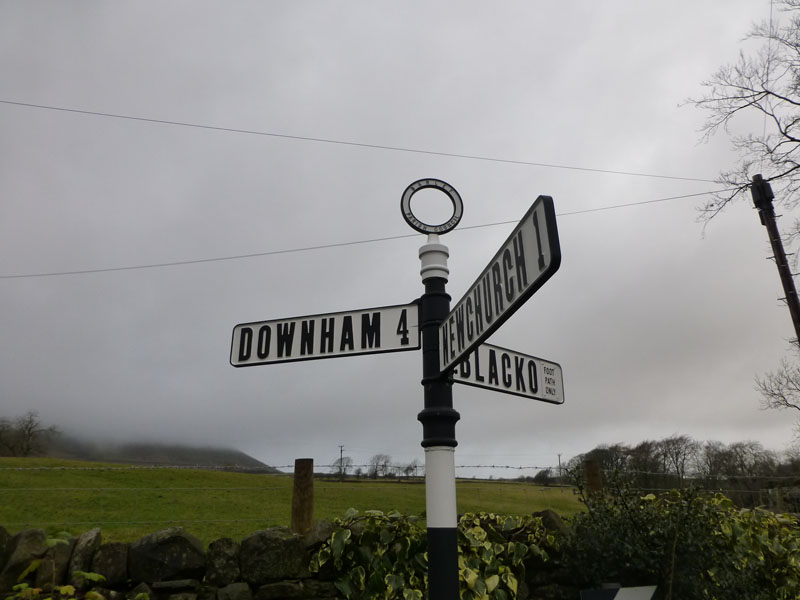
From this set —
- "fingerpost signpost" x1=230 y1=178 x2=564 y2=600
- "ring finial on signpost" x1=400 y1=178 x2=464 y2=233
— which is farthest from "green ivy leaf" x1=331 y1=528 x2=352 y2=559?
"ring finial on signpost" x1=400 y1=178 x2=464 y2=233

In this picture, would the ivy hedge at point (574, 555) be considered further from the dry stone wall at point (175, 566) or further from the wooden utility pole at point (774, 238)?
the wooden utility pole at point (774, 238)

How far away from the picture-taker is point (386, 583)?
4.61 meters

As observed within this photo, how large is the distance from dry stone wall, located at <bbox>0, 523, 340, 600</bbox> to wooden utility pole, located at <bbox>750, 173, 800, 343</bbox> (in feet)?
31.5

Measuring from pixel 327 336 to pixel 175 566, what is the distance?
8.29 feet

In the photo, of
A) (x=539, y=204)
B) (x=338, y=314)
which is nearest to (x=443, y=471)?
(x=338, y=314)

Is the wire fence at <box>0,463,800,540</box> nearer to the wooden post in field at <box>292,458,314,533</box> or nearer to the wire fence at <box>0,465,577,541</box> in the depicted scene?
the wire fence at <box>0,465,577,541</box>

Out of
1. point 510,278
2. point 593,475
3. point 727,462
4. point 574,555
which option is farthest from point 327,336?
point 727,462

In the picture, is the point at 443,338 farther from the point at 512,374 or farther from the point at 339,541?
the point at 339,541

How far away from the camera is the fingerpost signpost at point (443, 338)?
1.91 meters

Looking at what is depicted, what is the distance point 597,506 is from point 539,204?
14.5 ft

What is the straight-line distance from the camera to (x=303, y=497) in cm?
531

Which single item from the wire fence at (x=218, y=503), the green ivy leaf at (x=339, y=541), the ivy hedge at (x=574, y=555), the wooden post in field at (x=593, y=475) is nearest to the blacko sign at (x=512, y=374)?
the ivy hedge at (x=574, y=555)

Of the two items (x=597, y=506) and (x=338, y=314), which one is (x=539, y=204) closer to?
(x=338, y=314)

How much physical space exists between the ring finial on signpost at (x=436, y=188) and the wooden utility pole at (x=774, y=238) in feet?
31.4
